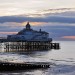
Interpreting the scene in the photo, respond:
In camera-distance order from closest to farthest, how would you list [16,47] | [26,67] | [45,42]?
[26,67], [16,47], [45,42]

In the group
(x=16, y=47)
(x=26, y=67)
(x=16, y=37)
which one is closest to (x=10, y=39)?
(x=16, y=37)

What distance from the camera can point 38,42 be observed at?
122 metres

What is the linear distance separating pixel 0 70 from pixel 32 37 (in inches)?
3068

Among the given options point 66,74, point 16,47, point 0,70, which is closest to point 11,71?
point 0,70

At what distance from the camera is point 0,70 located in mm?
44031

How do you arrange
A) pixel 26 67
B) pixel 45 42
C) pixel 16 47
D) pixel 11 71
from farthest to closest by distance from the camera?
pixel 45 42 → pixel 16 47 → pixel 26 67 → pixel 11 71

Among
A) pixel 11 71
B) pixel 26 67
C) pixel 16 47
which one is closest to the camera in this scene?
pixel 11 71

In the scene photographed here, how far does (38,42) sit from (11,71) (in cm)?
7790

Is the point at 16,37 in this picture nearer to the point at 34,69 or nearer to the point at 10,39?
the point at 10,39

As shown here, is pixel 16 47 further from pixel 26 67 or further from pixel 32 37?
pixel 26 67

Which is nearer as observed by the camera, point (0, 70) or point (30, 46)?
point (0, 70)

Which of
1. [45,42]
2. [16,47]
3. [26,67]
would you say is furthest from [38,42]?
[26,67]

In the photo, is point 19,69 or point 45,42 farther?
point 45,42

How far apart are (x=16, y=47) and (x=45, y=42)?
43.1ft
